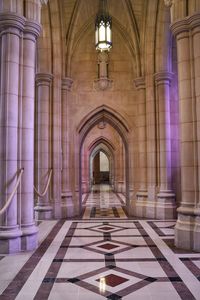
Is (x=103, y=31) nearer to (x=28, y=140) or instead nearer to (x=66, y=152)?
(x=28, y=140)

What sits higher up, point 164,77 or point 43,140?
point 164,77

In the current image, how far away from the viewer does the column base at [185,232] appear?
19.7ft

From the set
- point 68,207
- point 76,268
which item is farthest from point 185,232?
point 68,207

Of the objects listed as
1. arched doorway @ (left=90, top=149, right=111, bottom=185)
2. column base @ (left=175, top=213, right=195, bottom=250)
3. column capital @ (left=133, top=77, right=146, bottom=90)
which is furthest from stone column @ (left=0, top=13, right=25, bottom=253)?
arched doorway @ (left=90, top=149, right=111, bottom=185)

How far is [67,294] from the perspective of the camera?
385 cm

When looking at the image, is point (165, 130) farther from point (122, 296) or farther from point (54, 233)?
point (122, 296)

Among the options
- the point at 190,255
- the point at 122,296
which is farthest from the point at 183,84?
the point at 122,296

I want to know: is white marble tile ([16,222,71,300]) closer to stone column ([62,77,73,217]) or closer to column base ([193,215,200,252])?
column base ([193,215,200,252])

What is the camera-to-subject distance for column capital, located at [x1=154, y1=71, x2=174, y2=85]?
10.5 meters

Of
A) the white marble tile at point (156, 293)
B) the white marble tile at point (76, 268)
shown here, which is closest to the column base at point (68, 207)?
the white marble tile at point (76, 268)

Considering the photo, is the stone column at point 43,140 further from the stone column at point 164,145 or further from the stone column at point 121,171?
the stone column at point 121,171

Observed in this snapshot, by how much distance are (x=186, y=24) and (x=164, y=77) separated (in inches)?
164

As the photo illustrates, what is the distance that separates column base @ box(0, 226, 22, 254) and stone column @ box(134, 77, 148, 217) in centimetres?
574

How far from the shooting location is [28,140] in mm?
6262
